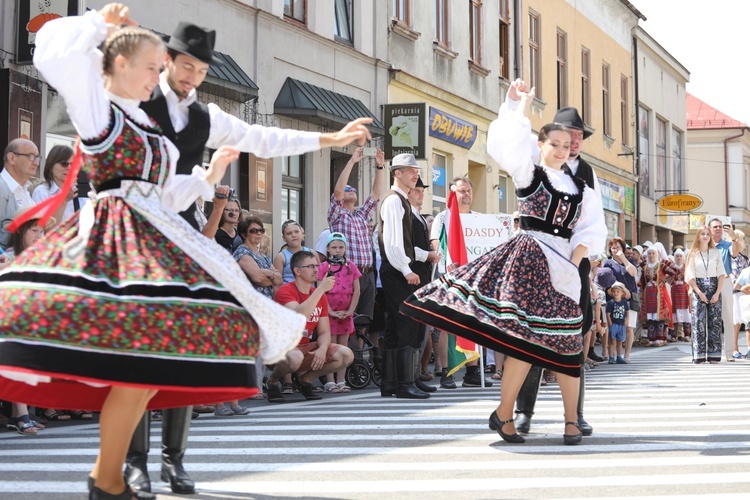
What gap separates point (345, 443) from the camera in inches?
275

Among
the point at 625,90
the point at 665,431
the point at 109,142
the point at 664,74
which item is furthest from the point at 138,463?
the point at 664,74

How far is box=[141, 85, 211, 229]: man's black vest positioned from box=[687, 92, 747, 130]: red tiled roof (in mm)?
59589

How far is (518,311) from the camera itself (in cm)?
679

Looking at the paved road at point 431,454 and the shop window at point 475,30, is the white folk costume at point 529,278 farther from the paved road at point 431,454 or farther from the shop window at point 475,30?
the shop window at point 475,30

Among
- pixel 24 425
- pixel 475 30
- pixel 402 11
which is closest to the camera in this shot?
pixel 24 425

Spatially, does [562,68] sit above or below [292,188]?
above

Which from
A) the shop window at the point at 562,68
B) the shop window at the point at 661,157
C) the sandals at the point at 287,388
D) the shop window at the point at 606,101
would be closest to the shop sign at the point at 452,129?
the shop window at the point at 562,68

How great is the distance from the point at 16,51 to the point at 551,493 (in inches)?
332

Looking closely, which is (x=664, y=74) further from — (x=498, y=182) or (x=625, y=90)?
(x=498, y=182)

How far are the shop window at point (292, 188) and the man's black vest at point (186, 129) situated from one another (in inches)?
478

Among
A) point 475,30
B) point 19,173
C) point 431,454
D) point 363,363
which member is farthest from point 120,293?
point 475,30

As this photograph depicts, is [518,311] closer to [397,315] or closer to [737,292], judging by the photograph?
[397,315]

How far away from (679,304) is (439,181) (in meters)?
5.62

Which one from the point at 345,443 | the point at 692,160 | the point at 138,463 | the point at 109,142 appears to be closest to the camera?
the point at 109,142
